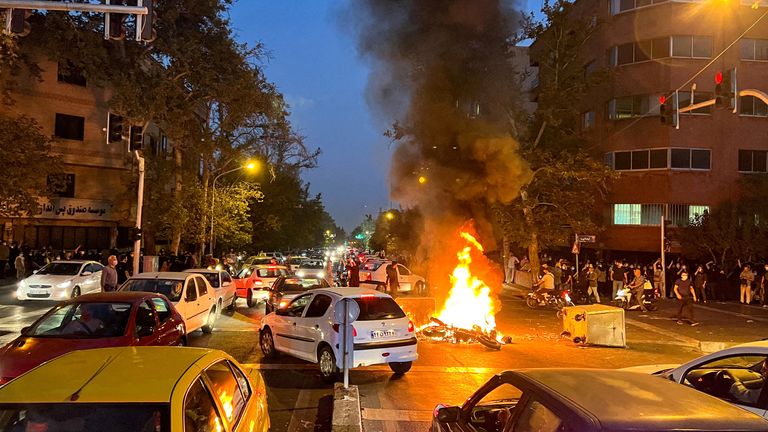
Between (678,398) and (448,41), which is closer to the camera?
(678,398)

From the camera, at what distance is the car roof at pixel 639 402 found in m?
2.73

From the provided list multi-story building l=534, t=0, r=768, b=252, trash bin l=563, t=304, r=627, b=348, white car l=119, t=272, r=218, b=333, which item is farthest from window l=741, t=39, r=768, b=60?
white car l=119, t=272, r=218, b=333

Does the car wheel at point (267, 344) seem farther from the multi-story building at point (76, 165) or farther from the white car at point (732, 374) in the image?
the multi-story building at point (76, 165)

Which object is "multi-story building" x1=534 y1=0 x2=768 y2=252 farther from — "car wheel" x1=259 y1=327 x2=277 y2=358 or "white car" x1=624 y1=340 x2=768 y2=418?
"white car" x1=624 y1=340 x2=768 y2=418

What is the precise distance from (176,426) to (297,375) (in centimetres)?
622

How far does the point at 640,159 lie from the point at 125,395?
32881 millimetres

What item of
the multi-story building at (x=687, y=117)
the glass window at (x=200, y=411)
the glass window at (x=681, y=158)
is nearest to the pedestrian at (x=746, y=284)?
the multi-story building at (x=687, y=117)

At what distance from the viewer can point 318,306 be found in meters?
9.12

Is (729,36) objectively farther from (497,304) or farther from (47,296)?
(47,296)

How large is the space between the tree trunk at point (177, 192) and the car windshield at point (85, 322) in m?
21.6

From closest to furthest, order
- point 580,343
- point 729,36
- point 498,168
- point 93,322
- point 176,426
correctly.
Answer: point 176,426 < point 93,322 < point 580,343 < point 498,168 < point 729,36

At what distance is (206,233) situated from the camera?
3209 cm

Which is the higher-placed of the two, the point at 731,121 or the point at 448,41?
the point at 448,41

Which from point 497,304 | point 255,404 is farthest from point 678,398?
point 497,304
